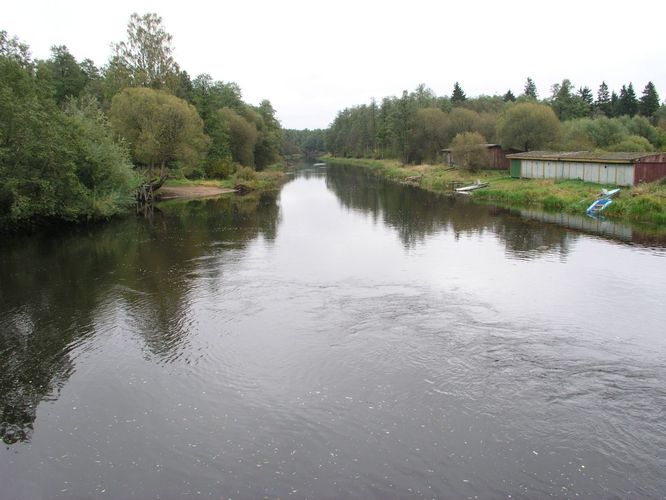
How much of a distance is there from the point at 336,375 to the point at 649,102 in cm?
9571

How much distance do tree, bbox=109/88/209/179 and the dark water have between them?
24.6 meters

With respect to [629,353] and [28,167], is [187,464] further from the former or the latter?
[28,167]

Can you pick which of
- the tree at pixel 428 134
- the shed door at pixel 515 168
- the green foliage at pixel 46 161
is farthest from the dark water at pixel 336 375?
the tree at pixel 428 134

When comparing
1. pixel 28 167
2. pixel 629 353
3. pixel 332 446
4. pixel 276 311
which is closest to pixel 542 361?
pixel 629 353

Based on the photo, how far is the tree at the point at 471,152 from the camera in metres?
62.4

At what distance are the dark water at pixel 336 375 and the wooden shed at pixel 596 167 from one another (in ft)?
54.7

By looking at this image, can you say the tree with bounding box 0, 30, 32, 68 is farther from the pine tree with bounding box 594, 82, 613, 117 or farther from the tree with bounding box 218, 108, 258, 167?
the pine tree with bounding box 594, 82, 613, 117

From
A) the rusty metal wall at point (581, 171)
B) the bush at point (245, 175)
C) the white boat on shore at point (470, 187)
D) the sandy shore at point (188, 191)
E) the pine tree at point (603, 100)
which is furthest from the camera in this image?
the pine tree at point (603, 100)

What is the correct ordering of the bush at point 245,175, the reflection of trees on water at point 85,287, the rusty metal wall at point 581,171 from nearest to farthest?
the reflection of trees on water at point 85,287 → the rusty metal wall at point 581,171 → the bush at point 245,175

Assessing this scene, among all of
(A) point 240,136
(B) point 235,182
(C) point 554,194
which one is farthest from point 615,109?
(B) point 235,182

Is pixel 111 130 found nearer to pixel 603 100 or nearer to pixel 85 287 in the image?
pixel 85 287

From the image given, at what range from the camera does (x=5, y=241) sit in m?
30.2

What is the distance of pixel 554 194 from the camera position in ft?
138

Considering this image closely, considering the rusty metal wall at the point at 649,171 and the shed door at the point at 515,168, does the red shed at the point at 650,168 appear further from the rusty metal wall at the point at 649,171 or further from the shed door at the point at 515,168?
the shed door at the point at 515,168
